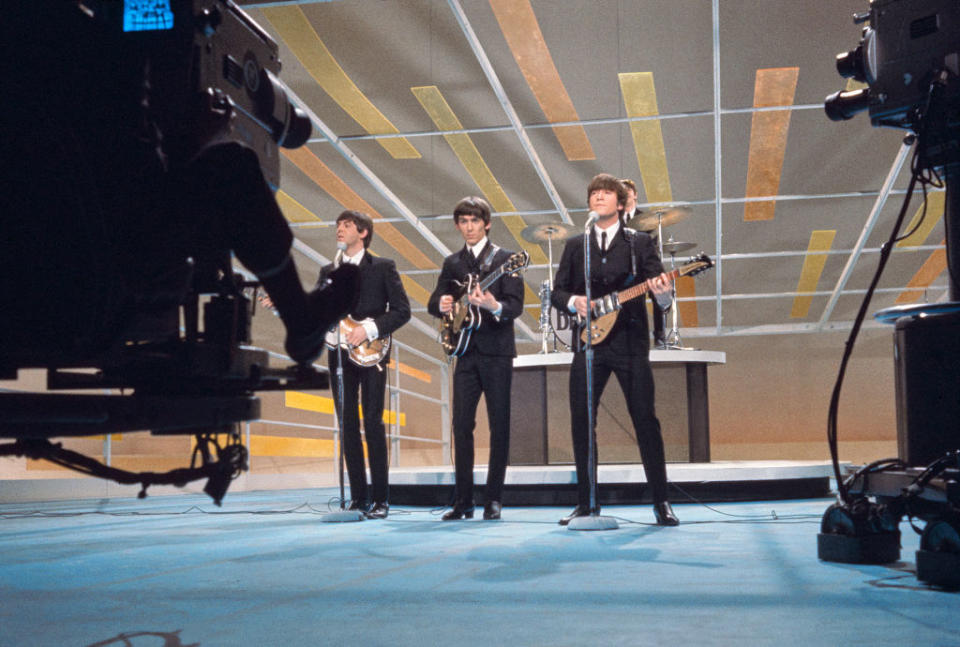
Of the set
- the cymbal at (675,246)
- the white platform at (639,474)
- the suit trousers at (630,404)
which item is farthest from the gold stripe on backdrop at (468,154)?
the suit trousers at (630,404)

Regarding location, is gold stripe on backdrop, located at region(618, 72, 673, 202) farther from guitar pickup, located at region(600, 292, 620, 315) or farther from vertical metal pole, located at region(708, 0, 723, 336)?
guitar pickup, located at region(600, 292, 620, 315)

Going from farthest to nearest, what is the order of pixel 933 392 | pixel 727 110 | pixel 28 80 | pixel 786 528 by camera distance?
pixel 727 110, pixel 786 528, pixel 933 392, pixel 28 80

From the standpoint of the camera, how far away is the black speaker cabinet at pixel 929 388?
2.03 m

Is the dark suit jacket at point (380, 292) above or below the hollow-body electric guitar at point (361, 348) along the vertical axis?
Result: above

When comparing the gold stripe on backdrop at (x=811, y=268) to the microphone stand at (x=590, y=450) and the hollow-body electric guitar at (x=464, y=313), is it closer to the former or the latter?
the hollow-body electric guitar at (x=464, y=313)

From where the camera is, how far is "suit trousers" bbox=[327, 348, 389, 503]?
11.6 feet

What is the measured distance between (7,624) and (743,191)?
23.2 ft

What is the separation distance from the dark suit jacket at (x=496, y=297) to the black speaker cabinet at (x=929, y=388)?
1.62 metres

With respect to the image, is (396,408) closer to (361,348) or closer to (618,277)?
(361,348)

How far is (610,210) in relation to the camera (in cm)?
316

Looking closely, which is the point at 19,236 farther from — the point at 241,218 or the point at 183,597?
the point at 183,597

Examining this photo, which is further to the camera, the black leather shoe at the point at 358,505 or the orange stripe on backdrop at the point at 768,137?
the orange stripe on backdrop at the point at 768,137

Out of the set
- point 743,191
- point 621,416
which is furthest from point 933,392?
point 743,191

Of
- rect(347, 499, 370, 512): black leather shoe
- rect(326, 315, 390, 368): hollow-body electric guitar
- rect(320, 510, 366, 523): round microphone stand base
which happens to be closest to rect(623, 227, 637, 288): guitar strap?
rect(326, 315, 390, 368): hollow-body electric guitar
